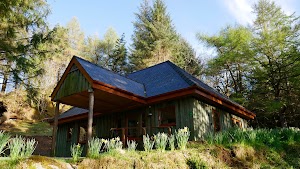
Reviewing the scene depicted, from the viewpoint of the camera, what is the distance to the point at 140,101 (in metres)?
11.2

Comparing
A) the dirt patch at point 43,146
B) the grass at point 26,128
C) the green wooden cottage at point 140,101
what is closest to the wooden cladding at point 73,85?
the green wooden cottage at point 140,101

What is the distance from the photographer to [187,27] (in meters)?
31.6

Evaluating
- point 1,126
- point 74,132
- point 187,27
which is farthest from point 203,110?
point 187,27

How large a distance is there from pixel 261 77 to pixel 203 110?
13.0 metres

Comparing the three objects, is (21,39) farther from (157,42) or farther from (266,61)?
(266,61)

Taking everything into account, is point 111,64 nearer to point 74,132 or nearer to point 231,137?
point 74,132

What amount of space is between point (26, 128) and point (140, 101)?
15.9 metres

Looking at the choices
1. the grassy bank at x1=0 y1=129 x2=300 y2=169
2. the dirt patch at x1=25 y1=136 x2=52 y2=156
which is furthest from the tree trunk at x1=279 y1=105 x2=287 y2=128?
the dirt patch at x1=25 y1=136 x2=52 y2=156

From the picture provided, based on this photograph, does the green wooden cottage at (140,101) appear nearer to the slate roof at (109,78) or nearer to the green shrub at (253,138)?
the slate roof at (109,78)

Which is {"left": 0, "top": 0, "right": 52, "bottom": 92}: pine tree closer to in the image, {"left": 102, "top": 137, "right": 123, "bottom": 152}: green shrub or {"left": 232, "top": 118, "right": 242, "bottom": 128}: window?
{"left": 102, "top": 137, "right": 123, "bottom": 152}: green shrub

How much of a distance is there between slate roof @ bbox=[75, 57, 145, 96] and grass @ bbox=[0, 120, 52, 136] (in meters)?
13.5

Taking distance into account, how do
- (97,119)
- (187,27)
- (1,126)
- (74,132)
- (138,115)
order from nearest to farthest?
(138,115) < (97,119) < (74,132) < (1,126) < (187,27)

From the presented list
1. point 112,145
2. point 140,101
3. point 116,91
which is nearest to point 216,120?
point 140,101

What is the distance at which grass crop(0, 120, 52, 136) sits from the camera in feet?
70.3
